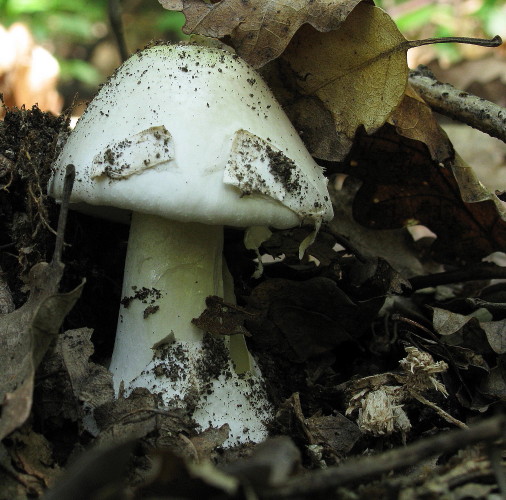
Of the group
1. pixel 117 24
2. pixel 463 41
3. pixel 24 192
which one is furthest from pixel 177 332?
pixel 117 24

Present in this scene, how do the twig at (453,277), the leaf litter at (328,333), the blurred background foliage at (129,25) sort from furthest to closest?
the blurred background foliage at (129,25), the twig at (453,277), the leaf litter at (328,333)

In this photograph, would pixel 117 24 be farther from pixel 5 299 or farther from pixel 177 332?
pixel 177 332

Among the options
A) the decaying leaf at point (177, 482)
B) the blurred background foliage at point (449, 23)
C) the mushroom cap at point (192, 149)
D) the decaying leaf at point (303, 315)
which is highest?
the blurred background foliage at point (449, 23)

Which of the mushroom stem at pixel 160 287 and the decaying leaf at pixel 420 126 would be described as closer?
the mushroom stem at pixel 160 287

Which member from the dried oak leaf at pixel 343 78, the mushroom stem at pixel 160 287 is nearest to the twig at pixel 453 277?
the dried oak leaf at pixel 343 78

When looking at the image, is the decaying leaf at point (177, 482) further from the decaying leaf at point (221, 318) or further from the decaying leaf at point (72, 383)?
the decaying leaf at point (221, 318)

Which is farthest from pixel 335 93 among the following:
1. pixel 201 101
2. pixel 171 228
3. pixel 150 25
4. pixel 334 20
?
pixel 150 25

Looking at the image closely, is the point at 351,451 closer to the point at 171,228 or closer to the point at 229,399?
the point at 229,399
